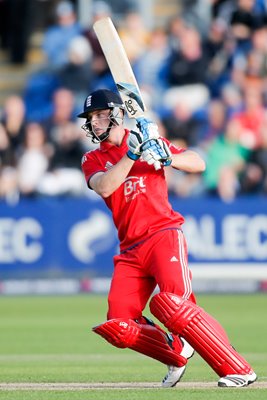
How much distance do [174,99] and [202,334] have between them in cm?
1018

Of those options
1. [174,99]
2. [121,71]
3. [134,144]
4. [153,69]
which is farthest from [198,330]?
[153,69]

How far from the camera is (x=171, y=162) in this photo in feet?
23.6

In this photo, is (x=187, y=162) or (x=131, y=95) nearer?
(x=187, y=162)

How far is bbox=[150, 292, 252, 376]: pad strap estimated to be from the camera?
6961mm

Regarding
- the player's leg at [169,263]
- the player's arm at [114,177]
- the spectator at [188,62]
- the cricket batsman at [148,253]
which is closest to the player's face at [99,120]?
the cricket batsman at [148,253]

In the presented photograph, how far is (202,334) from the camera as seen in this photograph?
699 cm

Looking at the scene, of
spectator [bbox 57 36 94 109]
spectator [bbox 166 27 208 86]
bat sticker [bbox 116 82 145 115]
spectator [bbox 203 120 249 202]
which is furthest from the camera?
spectator [bbox 57 36 94 109]

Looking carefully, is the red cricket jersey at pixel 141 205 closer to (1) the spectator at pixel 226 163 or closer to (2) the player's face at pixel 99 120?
(2) the player's face at pixel 99 120

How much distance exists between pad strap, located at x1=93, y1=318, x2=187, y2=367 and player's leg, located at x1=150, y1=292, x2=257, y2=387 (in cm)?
21

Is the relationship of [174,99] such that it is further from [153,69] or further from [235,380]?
[235,380]

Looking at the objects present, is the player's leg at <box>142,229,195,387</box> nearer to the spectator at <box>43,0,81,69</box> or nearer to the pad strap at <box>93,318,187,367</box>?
the pad strap at <box>93,318,187,367</box>

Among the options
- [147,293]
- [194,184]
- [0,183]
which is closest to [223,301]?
[194,184]

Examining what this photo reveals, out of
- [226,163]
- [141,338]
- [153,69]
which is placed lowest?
[141,338]

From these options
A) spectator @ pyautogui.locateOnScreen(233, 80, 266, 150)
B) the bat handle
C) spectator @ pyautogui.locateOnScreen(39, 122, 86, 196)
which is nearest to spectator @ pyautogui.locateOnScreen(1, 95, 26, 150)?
spectator @ pyautogui.locateOnScreen(39, 122, 86, 196)
